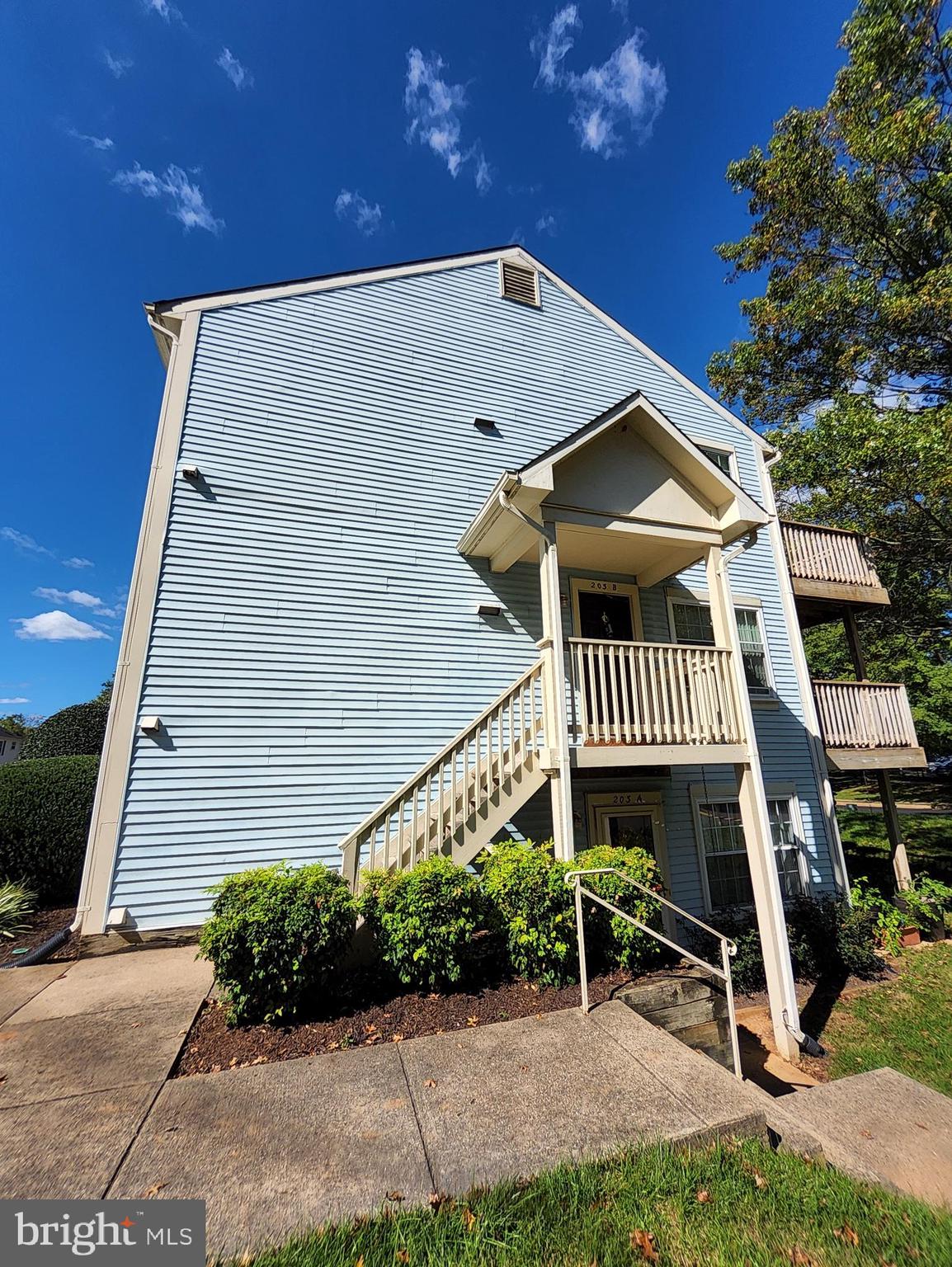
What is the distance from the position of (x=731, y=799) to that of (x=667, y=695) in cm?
390

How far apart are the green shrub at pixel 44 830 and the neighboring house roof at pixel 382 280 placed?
6662 millimetres

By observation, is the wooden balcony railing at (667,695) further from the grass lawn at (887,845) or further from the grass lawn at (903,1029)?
the grass lawn at (887,845)

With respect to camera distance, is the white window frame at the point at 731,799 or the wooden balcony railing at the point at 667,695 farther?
the white window frame at the point at 731,799

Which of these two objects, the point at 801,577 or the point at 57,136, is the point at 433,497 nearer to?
the point at 801,577

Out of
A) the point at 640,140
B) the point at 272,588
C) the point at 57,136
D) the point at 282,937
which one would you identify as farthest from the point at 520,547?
the point at 640,140

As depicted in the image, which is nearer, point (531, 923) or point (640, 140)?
point (531, 923)

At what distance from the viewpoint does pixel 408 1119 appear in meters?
2.78

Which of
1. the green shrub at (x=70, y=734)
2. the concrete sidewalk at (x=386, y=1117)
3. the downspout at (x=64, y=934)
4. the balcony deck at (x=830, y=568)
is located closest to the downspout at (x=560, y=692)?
the concrete sidewalk at (x=386, y=1117)

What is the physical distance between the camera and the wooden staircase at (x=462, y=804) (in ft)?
17.1

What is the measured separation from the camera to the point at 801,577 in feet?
34.0

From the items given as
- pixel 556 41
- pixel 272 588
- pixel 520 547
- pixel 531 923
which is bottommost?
pixel 531 923

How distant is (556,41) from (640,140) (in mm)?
2914

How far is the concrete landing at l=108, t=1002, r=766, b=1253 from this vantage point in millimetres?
2271

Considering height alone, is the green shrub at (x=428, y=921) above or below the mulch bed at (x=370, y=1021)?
above
